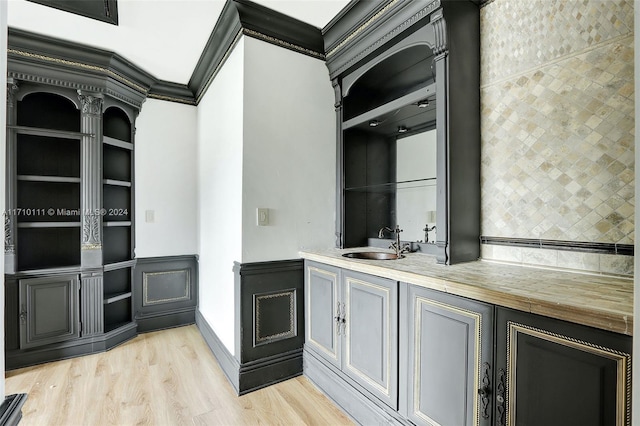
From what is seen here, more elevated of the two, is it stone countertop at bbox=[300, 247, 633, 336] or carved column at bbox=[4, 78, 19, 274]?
carved column at bbox=[4, 78, 19, 274]

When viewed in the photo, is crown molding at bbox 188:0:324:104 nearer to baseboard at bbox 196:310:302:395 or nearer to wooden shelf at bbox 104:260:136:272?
wooden shelf at bbox 104:260:136:272

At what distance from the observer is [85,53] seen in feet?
8.89

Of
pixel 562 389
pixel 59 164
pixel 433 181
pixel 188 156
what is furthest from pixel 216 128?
pixel 562 389

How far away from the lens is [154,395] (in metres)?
2.16

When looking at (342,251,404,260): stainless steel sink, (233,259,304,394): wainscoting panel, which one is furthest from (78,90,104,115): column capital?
(342,251,404,260): stainless steel sink

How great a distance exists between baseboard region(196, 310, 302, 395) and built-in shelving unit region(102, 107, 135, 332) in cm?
137

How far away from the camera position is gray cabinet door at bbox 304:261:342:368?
2078mm

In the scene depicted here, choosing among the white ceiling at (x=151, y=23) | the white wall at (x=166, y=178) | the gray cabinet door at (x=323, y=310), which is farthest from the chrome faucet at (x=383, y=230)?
the white wall at (x=166, y=178)

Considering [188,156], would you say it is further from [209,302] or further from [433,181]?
[433,181]

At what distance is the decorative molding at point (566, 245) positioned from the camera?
1.36 m

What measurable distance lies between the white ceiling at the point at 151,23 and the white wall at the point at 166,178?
68cm

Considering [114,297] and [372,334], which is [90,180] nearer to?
[114,297]

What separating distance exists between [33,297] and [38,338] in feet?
1.10

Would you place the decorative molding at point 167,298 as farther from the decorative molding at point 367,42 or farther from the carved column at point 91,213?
the decorative molding at point 367,42
